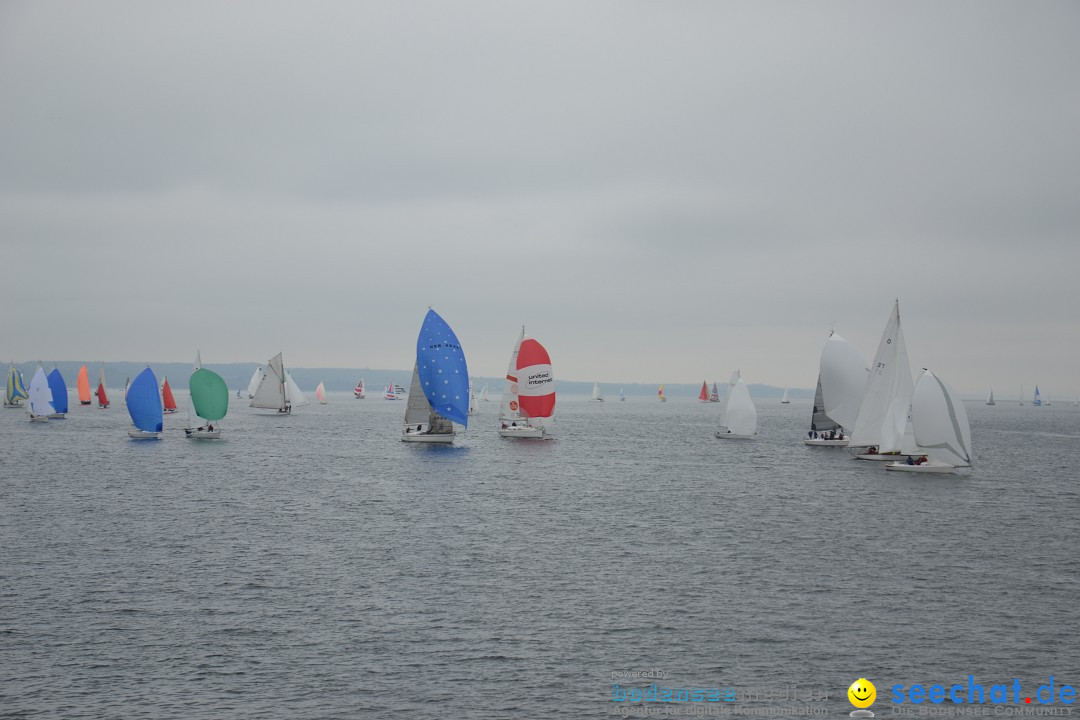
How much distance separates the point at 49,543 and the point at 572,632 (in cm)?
2970

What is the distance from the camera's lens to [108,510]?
56.9m

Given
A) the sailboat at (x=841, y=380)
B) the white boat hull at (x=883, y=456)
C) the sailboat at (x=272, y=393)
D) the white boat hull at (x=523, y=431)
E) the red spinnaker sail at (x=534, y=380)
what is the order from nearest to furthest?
1. the white boat hull at (x=883, y=456)
2. the sailboat at (x=841, y=380)
3. the red spinnaker sail at (x=534, y=380)
4. the white boat hull at (x=523, y=431)
5. the sailboat at (x=272, y=393)

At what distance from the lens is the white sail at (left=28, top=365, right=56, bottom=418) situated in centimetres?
15075

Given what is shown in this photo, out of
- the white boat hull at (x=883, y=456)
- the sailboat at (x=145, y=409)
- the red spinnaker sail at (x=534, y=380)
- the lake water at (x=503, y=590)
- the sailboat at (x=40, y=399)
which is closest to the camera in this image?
the lake water at (x=503, y=590)

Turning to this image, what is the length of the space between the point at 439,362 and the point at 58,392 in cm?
10652

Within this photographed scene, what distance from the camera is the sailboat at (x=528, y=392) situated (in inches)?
3984

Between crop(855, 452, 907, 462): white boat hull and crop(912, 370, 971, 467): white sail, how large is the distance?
19.6ft

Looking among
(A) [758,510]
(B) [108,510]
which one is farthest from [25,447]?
(A) [758,510]

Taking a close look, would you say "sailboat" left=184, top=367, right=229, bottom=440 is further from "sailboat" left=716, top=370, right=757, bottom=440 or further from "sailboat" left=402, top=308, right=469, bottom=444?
"sailboat" left=716, top=370, right=757, bottom=440

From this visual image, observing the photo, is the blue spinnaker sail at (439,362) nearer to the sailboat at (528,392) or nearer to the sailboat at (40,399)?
the sailboat at (528,392)

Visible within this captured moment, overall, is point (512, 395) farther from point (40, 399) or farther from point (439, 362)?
point (40, 399)

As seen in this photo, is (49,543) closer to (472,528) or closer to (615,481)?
(472,528)

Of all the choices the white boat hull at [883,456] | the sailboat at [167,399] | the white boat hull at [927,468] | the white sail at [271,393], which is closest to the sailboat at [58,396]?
the sailboat at [167,399]

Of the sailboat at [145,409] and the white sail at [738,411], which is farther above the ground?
the white sail at [738,411]
